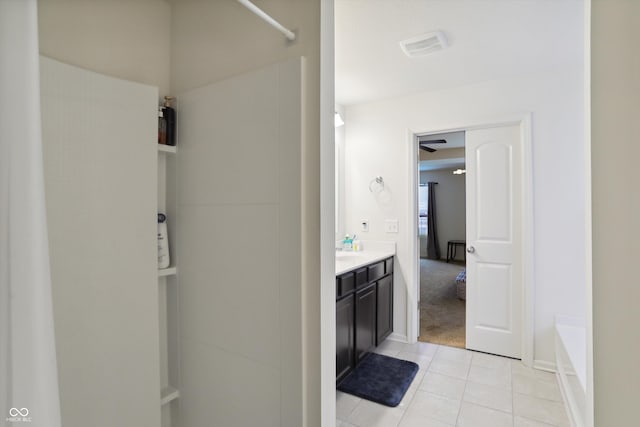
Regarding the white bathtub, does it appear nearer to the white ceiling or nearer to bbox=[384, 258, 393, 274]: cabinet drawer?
bbox=[384, 258, 393, 274]: cabinet drawer

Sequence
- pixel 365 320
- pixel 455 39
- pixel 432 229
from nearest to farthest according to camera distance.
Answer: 1. pixel 455 39
2. pixel 365 320
3. pixel 432 229

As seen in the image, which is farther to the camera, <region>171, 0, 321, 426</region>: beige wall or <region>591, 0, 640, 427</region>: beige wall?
<region>171, 0, 321, 426</region>: beige wall

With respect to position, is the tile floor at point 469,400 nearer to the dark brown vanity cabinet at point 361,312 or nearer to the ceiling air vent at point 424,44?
the dark brown vanity cabinet at point 361,312

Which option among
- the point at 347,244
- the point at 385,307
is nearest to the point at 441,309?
the point at 385,307

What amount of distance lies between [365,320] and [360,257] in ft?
1.85

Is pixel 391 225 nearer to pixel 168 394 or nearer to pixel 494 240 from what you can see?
pixel 494 240

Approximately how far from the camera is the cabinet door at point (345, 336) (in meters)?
2.16

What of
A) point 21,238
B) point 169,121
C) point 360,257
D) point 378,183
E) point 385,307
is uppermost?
point 169,121

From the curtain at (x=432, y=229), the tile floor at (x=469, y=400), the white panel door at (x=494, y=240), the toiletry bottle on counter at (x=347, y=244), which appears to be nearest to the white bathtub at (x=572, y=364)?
the tile floor at (x=469, y=400)

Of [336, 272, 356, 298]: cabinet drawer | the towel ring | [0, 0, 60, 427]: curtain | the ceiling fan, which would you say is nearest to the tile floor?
[336, 272, 356, 298]: cabinet drawer

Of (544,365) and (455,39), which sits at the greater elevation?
(455,39)

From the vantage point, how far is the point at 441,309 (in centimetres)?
429

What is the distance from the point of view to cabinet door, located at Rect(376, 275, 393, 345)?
287 cm

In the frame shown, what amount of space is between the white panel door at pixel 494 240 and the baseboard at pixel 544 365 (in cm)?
16
